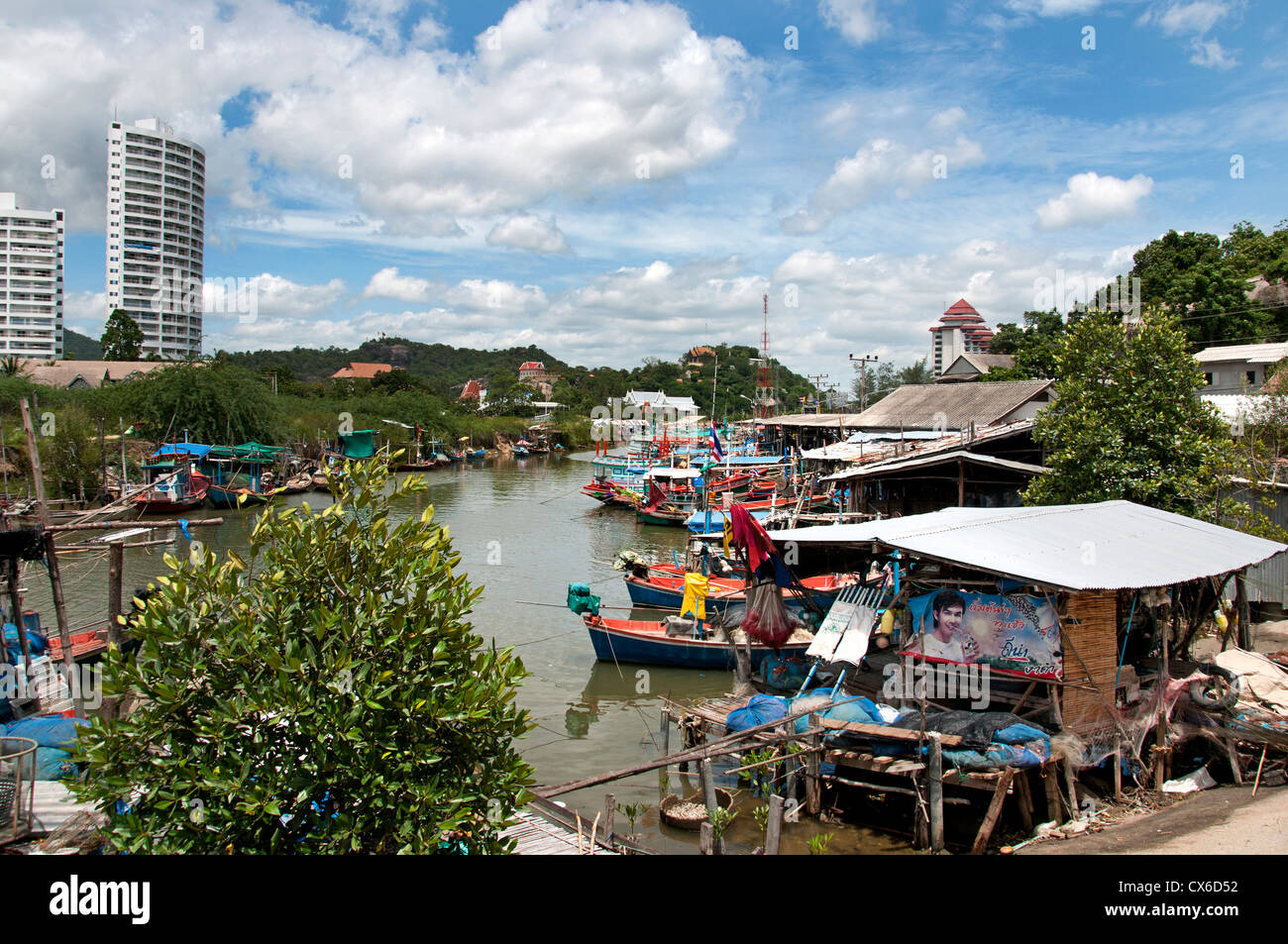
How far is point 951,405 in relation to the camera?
26.1 metres

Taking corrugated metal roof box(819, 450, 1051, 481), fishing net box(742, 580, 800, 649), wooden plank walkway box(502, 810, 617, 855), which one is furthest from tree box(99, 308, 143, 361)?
wooden plank walkway box(502, 810, 617, 855)

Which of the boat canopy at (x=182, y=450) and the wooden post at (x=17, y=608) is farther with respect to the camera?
the boat canopy at (x=182, y=450)

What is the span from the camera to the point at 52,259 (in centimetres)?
8569

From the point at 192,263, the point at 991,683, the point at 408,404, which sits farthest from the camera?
the point at 192,263

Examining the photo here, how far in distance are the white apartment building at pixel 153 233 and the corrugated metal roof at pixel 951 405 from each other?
76734 mm

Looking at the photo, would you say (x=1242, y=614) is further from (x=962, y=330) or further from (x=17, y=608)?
(x=962, y=330)

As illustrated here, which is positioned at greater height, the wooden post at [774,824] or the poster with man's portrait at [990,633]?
the poster with man's portrait at [990,633]

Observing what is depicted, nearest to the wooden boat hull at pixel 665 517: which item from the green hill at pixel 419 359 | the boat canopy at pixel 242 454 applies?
the boat canopy at pixel 242 454

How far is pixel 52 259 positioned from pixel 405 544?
103 metres

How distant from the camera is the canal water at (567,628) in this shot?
10.1m

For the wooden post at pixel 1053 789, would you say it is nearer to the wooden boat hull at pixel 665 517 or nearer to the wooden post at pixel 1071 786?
the wooden post at pixel 1071 786
